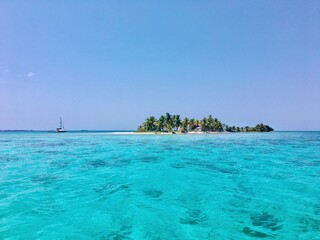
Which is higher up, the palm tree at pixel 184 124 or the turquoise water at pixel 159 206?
the palm tree at pixel 184 124

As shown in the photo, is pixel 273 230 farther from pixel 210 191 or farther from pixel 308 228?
pixel 210 191

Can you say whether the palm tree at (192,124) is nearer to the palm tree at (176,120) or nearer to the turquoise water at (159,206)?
the palm tree at (176,120)

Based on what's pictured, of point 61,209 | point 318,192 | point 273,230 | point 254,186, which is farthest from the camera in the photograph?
point 254,186

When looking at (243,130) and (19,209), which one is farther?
(243,130)

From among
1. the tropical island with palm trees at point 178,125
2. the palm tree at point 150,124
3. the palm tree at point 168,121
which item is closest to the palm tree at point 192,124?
the tropical island with palm trees at point 178,125

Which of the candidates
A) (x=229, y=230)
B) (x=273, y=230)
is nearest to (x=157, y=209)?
(x=229, y=230)

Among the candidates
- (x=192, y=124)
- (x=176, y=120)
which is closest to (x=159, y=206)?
(x=176, y=120)

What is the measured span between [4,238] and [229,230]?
788 cm

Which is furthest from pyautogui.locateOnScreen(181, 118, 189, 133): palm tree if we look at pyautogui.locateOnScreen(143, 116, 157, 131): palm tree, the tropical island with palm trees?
pyautogui.locateOnScreen(143, 116, 157, 131): palm tree

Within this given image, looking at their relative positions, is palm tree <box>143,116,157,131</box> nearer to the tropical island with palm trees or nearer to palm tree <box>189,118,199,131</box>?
the tropical island with palm trees

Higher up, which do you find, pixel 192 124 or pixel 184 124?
pixel 192 124

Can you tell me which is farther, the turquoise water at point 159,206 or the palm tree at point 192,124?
the palm tree at point 192,124

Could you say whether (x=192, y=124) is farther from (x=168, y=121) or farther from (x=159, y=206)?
(x=159, y=206)

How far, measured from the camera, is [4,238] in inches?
291
